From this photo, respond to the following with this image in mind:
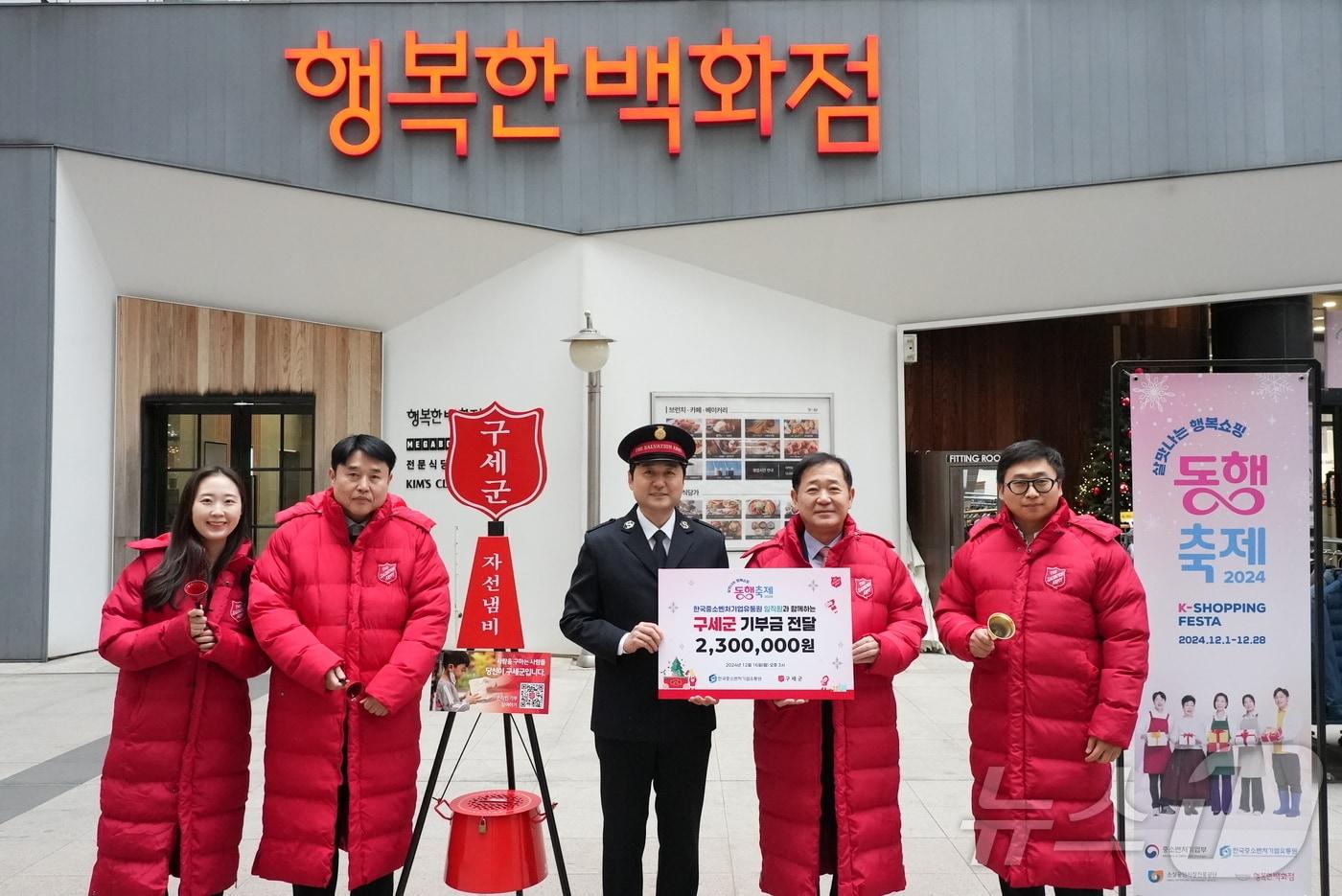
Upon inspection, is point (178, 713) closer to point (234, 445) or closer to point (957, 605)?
point (957, 605)

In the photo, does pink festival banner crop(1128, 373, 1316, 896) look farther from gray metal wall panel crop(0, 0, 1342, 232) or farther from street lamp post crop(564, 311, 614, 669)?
gray metal wall panel crop(0, 0, 1342, 232)

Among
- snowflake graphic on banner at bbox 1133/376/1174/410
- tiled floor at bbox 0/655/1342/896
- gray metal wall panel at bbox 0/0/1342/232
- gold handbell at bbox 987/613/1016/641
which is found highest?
gray metal wall panel at bbox 0/0/1342/232

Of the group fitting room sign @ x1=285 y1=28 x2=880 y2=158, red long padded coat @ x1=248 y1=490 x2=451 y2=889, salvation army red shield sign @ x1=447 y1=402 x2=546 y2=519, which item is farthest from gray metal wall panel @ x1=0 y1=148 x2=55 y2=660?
red long padded coat @ x1=248 y1=490 x2=451 y2=889

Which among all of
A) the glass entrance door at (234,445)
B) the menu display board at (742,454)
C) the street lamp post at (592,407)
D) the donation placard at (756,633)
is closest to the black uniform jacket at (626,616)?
the donation placard at (756,633)

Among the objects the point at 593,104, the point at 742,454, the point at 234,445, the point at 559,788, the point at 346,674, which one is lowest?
the point at 559,788

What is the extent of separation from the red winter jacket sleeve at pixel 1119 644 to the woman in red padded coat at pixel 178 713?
255 centimetres

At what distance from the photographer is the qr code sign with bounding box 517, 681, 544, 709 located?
3350 millimetres

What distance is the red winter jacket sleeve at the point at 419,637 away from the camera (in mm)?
2896

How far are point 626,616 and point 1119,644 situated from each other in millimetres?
1454

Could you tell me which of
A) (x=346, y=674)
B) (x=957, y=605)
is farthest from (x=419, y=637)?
(x=957, y=605)

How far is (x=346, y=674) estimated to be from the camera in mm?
2945

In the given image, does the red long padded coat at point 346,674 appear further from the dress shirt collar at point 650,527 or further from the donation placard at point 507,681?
the dress shirt collar at point 650,527

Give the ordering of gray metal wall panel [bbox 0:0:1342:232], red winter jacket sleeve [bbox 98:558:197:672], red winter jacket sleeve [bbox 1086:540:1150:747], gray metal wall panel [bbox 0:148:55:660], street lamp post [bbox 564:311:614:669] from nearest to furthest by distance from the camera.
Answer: red winter jacket sleeve [bbox 1086:540:1150:747] → red winter jacket sleeve [bbox 98:558:197:672] → street lamp post [bbox 564:311:614:669] → gray metal wall panel [bbox 0:148:55:660] → gray metal wall panel [bbox 0:0:1342:232]

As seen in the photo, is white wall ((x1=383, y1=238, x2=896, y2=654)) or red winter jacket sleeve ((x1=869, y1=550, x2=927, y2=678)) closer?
red winter jacket sleeve ((x1=869, y1=550, x2=927, y2=678))
